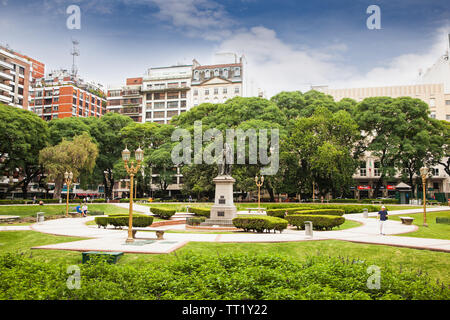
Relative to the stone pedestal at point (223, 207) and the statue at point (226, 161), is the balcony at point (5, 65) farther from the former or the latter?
the stone pedestal at point (223, 207)

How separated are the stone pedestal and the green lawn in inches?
365

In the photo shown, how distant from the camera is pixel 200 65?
90125mm

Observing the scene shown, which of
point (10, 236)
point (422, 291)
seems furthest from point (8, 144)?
point (422, 291)

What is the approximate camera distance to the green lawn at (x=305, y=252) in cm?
1062

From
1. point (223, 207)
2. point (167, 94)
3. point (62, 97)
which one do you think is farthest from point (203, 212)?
point (62, 97)

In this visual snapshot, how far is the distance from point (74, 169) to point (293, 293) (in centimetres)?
4116

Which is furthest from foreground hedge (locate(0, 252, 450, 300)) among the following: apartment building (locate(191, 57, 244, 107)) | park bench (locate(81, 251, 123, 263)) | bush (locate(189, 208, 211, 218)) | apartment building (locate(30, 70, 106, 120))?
apartment building (locate(30, 70, 106, 120))

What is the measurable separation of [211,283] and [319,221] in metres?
13.9

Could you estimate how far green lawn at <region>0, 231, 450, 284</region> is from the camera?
10617mm

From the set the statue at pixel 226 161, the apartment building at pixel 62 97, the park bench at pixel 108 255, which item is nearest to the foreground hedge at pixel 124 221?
the statue at pixel 226 161

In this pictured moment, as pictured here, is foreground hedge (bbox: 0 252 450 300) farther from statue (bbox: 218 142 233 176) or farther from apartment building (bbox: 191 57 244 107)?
apartment building (bbox: 191 57 244 107)

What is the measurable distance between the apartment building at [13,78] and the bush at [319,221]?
2423 inches

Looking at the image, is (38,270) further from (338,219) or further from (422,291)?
(338,219)

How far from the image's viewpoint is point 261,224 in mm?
18531
